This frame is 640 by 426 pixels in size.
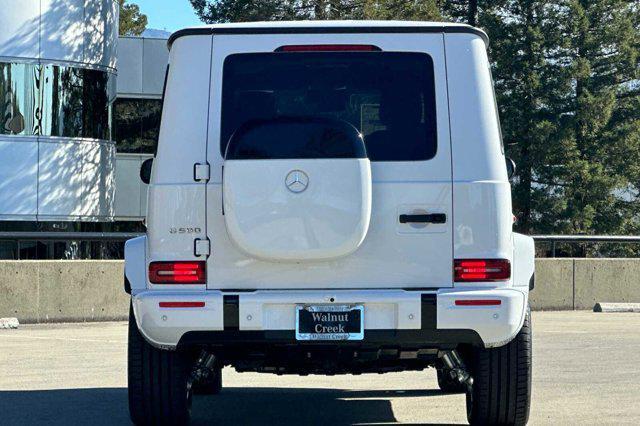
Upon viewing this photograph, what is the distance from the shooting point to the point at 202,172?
7.02m

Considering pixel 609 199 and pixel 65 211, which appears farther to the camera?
pixel 609 199

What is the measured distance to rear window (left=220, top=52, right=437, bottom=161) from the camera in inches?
278

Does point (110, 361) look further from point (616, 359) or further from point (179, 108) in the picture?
point (179, 108)

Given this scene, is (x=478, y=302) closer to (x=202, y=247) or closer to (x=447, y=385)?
(x=202, y=247)

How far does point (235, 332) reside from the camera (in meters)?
7.00

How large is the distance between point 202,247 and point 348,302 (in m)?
0.80

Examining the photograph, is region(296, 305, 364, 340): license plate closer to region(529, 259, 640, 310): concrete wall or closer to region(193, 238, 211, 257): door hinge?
region(193, 238, 211, 257): door hinge

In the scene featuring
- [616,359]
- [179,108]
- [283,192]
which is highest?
[179,108]

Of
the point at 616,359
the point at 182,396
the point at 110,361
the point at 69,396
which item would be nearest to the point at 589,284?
the point at 616,359

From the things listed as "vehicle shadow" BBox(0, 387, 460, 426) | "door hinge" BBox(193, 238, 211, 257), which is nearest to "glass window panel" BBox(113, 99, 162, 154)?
"vehicle shadow" BBox(0, 387, 460, 426)

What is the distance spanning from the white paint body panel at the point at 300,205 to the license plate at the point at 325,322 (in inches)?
11.7

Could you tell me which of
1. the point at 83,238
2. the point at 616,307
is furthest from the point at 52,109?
the point at 616,307

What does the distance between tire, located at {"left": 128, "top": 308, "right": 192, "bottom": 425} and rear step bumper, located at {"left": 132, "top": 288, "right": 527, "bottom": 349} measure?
A: 45cm

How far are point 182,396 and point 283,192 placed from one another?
1.37m
